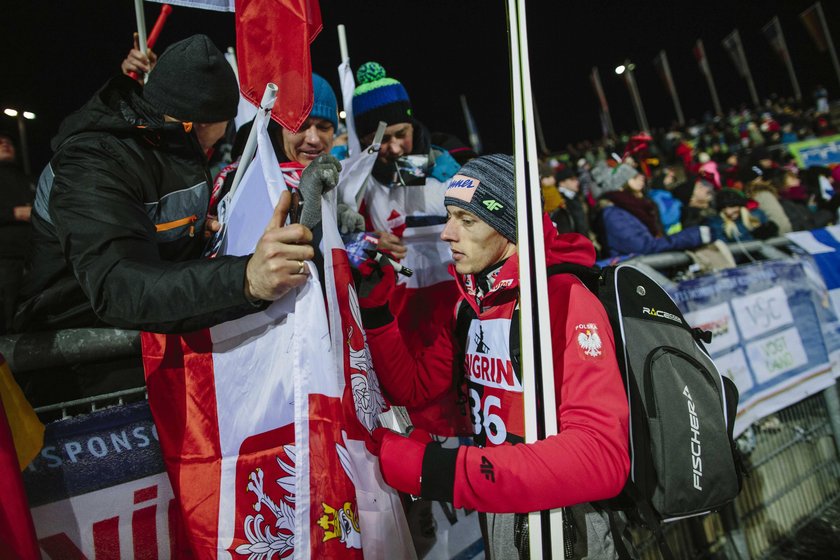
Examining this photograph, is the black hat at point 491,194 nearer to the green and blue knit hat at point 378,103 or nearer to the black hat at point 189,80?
the black hat at point 189,80

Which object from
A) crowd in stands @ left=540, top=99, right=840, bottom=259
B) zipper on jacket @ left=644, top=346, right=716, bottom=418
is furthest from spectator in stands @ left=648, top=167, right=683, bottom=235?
zipper on jacket @ left=644, top=346, right=716, bottom=418

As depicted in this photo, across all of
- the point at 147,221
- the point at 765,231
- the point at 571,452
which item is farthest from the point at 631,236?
the point at 147,221

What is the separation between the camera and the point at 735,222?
699 cm

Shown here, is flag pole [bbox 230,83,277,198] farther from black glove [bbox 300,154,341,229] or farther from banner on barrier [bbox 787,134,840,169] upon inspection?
banner on barrier [bbox 787,134,840,169]

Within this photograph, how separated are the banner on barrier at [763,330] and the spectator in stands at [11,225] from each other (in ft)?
12.8

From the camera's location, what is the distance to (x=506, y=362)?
1959 millimetres

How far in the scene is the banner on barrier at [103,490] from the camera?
1690mm

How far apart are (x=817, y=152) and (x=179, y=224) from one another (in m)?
19.0

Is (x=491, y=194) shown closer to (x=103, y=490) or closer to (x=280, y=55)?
(x=280, y=55)

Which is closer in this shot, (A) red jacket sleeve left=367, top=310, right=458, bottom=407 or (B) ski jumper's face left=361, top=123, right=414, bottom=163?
(A) red jacket sleeve left=367, top=310, right=458, bottom=407

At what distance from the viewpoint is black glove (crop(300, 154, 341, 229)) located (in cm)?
159

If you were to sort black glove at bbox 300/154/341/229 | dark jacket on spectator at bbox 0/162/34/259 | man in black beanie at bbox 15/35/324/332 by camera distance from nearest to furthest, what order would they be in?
man in black beanie at bbox 15/35/324/332
black glove at bbox 300/154/341/229
dark jacket on spectator at bbox 0/162/34/259

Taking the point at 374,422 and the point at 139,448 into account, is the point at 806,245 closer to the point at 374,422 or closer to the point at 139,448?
the point at 374,422

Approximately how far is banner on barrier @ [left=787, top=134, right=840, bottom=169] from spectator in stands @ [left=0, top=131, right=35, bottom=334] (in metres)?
17.9
